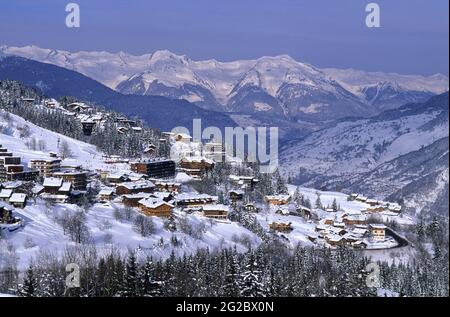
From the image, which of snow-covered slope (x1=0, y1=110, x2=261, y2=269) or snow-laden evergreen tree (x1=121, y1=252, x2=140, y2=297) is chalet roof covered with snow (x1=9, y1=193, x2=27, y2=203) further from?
snow-laden evergreen tree (x1=121, y1=252, x2=140, y2=297)

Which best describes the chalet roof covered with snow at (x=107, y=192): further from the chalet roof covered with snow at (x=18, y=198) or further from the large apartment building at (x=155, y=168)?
the large apartment building at (x=155, y=168)

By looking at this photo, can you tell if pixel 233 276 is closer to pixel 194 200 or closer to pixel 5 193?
pixel 5 193

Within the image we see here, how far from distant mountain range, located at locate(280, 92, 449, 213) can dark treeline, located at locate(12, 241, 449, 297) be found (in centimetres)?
3829

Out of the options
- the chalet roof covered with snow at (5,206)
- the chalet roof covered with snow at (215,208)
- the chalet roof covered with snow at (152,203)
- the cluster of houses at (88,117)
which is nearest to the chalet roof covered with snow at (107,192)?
the chalet roof covered with snow at (152,203)

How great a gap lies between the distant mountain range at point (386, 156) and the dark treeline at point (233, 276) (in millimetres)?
38288

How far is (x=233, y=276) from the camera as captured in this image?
45.9 feet

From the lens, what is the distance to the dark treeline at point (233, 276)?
1434cm

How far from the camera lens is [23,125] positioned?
52.8 m

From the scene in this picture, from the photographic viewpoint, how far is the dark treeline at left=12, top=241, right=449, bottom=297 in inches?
565

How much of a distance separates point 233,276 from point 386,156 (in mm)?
119663
